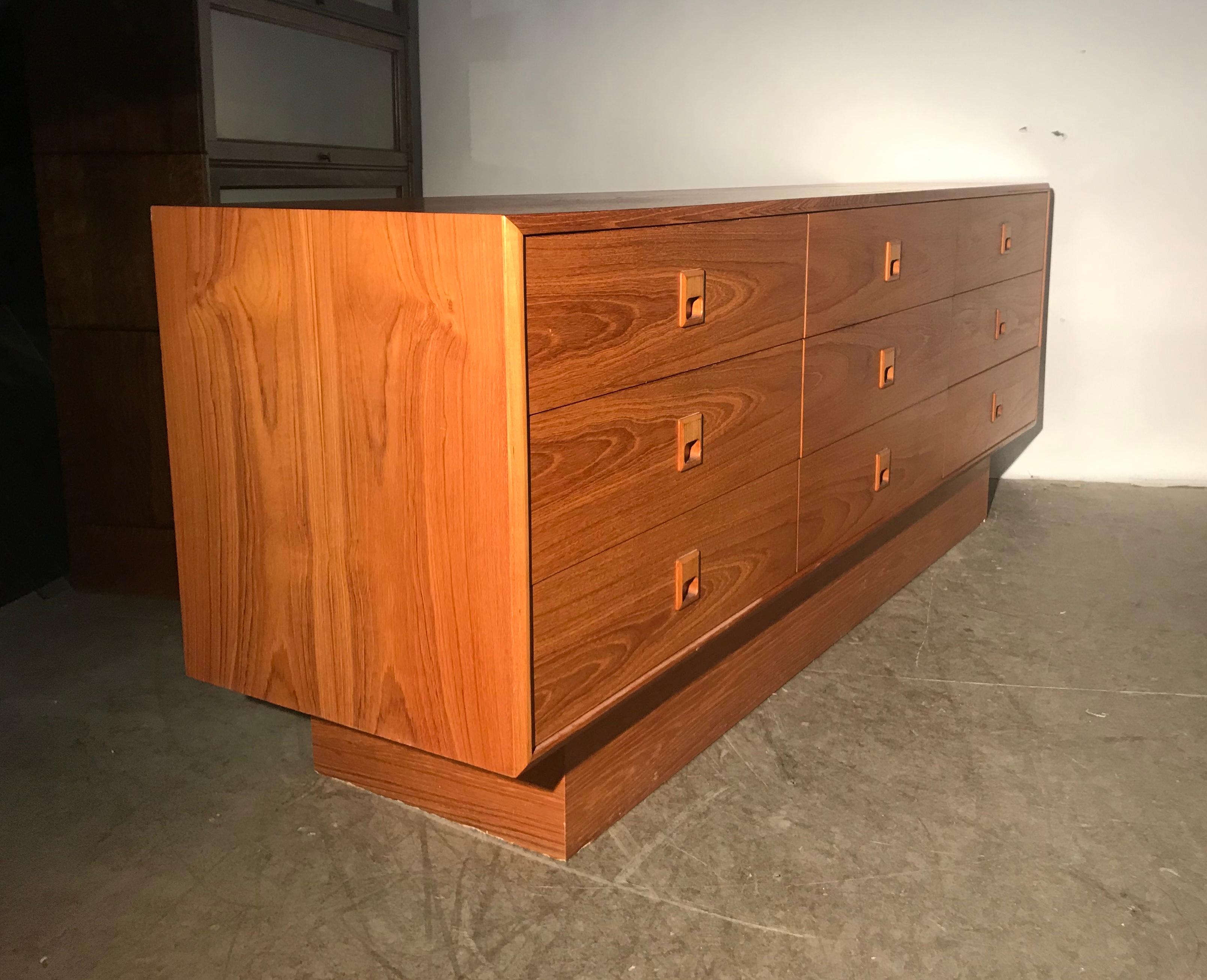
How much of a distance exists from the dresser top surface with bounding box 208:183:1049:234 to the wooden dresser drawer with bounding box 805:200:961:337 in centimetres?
2

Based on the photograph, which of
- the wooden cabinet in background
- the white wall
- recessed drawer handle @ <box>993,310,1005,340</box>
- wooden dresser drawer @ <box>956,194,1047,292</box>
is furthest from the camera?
the white wall

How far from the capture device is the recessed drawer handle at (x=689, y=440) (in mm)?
1363

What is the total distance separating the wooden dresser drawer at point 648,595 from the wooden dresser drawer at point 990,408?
75 cm

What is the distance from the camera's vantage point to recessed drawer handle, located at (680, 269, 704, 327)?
1.33 meters

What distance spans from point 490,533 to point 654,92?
2127mm

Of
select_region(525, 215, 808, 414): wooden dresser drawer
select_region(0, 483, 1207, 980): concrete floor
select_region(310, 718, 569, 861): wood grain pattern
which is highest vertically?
select_region(525, 215, 808, 414): wooden dresser drawer

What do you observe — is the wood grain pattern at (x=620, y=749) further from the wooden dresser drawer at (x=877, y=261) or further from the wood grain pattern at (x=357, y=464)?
the wooden dresser drawer at (x=877, y=261)

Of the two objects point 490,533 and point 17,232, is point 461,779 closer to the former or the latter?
point 490,533

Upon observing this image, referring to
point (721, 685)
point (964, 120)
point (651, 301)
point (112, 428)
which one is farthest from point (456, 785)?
point (964, 120)

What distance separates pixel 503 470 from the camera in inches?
43.7

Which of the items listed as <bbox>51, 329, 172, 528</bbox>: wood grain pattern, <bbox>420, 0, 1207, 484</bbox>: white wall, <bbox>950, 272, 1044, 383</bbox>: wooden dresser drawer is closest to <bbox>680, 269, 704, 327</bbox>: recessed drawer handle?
<bbox>950, 272, 1044, 383</bbox>: wooden dresser drawer

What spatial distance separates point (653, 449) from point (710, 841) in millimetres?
461

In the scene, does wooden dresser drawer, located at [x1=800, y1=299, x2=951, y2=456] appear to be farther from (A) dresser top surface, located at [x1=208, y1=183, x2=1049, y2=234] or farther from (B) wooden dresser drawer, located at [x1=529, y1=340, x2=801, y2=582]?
(A) dresser top surface, located at [x1=208, y1=183, x2=1049, y2=234]

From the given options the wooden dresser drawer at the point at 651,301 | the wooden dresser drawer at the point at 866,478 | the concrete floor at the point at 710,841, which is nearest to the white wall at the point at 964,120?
the wooden dresser drawer at the point at 866,478
